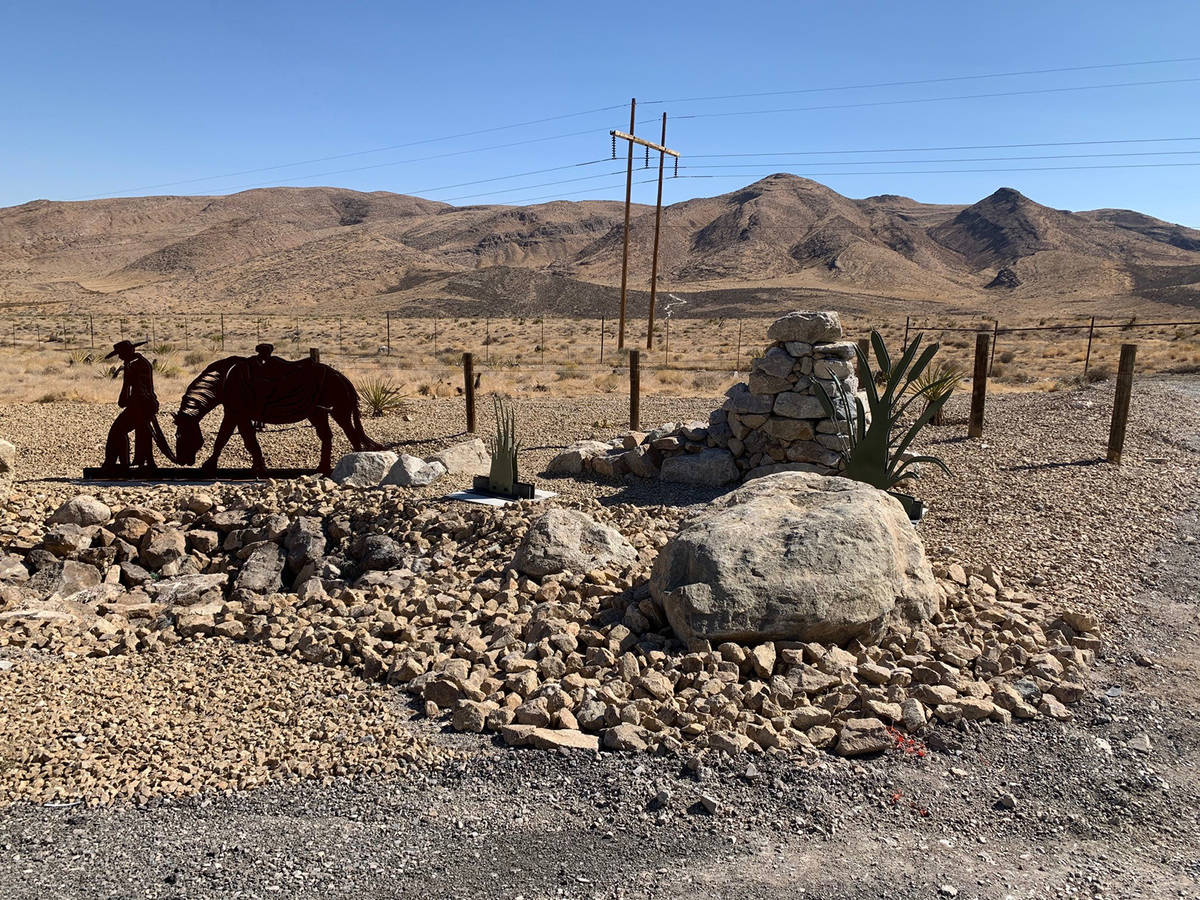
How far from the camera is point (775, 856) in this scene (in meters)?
3.88

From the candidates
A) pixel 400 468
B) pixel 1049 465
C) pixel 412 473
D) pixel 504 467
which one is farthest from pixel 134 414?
pixel 1049 465

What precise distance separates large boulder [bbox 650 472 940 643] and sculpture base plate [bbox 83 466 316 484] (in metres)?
6.30

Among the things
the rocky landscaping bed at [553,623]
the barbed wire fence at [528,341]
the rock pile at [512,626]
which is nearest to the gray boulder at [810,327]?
the rock pile at [512,626]

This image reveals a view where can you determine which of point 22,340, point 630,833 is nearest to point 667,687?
point 630,833

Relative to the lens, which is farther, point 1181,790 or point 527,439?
point 527,439

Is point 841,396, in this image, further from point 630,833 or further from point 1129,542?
point 630,833

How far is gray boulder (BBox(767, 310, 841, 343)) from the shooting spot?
35.5 ft

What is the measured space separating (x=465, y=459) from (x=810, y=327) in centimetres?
450

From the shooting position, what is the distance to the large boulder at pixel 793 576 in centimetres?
544

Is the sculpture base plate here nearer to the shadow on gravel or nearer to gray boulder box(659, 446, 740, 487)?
gray boulder box(659, 446, 740, 487)

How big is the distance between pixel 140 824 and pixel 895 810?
3.50m

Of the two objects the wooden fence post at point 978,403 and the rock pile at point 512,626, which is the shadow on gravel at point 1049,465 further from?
the rock pile at point 512,626

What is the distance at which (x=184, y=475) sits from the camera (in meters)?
10.7

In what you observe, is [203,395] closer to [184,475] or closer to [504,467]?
[184,475]
